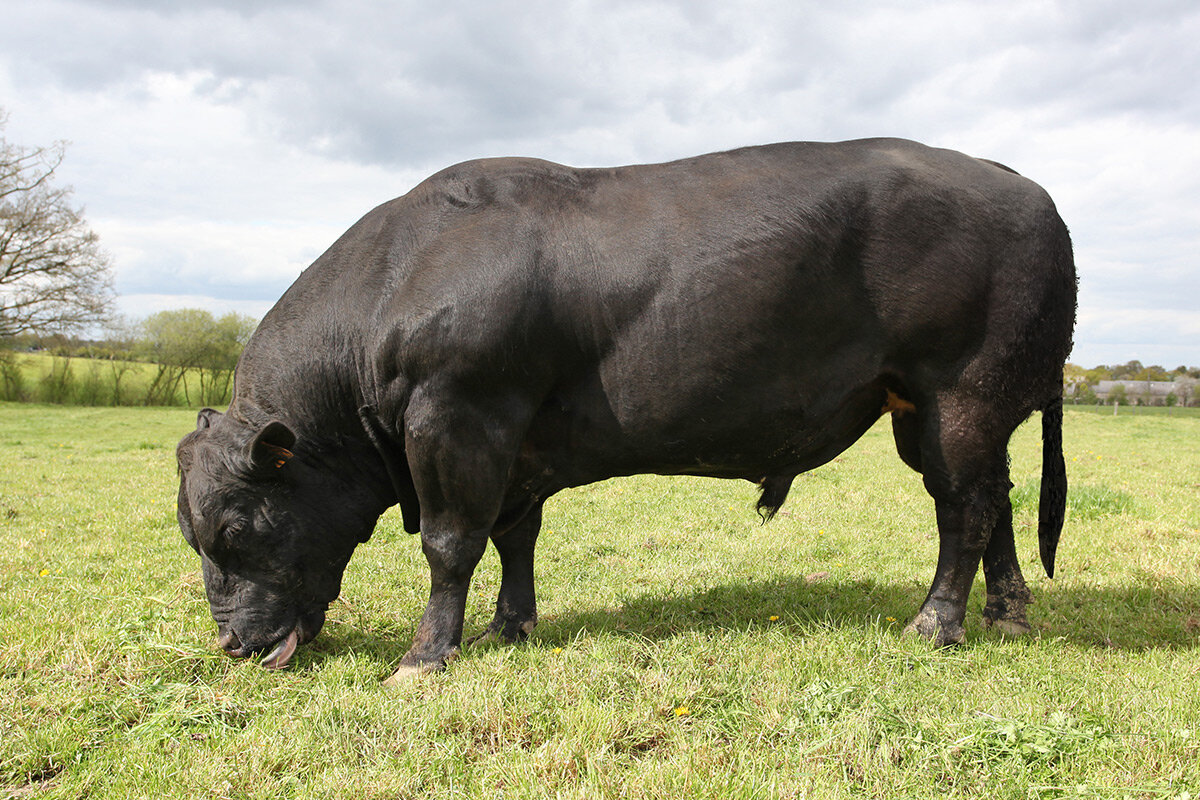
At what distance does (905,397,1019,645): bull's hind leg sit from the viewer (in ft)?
12.0

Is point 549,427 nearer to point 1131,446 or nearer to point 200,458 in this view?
point 200,458

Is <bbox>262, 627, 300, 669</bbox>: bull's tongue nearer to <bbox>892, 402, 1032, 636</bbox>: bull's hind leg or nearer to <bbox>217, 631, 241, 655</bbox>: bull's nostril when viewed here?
<bbox>217, 631, 241, 655</bbox>: bull's nostril

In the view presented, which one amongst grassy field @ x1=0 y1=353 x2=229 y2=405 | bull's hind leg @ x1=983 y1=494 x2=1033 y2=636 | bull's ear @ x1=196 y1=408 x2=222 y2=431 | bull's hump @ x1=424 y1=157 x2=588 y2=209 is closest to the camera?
bull's hump @ x1=424 y1=157 x2=588 y2=209

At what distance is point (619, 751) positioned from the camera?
2793 millimetres

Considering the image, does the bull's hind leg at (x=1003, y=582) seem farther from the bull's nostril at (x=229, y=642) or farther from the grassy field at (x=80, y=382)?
the grassy field at (x=80, y=382)

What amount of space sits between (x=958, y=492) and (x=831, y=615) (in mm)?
1047

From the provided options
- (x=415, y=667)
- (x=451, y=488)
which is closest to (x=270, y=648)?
(x=415, y=667)

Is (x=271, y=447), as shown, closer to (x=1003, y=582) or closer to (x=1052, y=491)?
(x=1003, y=582)

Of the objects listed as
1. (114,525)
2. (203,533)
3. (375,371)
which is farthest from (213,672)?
(114,525)

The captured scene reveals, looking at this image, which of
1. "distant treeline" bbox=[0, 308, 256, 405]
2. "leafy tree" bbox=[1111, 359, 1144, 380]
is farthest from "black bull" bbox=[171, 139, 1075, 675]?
"leafy tree" bbox=[1111, 359, 1144, 380]

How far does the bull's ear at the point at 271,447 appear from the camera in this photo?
356 centimetres

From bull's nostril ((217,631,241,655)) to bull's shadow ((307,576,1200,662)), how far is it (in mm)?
372

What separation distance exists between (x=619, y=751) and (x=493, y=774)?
477mm

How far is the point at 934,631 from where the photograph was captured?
3.77m
